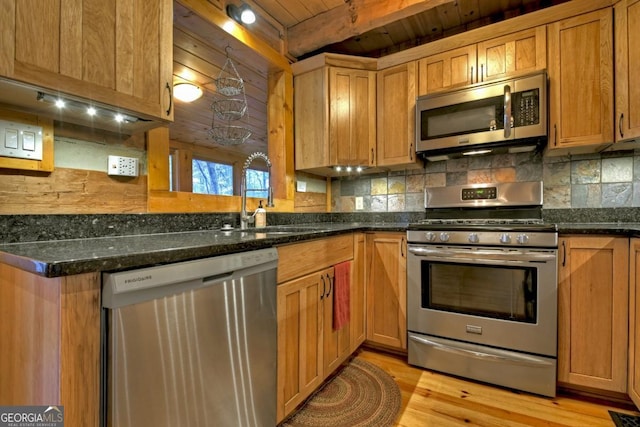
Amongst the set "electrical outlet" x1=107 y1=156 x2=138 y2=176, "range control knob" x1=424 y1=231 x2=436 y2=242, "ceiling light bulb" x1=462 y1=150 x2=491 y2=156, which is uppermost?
"ceiling light bulb" x1=462 y1=150 x2=491 y2=156

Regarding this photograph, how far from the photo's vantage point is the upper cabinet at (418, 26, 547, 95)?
1.99 meters

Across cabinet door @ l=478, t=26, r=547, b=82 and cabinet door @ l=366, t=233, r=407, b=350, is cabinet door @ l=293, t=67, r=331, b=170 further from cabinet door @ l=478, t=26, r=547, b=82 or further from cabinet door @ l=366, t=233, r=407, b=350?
cabinet door @ l=478, t=26, r=547, b=82

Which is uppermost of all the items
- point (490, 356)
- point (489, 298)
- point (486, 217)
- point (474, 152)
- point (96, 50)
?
point (96, 50)

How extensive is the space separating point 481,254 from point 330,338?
105 cm

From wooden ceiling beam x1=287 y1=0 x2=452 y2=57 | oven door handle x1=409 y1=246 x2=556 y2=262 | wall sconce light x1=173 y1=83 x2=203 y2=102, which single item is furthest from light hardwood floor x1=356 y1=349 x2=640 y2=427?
wall sconce light x1=173 y1=83 x2=203 y2=102

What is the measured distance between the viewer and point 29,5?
36.4 inches

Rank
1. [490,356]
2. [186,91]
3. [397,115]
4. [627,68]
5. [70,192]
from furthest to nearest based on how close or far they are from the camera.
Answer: [186,91]
[397,115]
[490,356]
[627,68]
[70,192]

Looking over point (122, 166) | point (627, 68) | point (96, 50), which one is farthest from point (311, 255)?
point (627, 68)

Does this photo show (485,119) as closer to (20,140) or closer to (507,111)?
(507,111)

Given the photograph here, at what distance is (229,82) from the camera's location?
2.38 meters

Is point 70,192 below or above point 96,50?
below

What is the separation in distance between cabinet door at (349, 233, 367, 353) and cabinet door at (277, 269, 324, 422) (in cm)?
43

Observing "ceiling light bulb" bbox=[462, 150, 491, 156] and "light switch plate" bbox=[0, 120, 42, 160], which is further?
"ceiling light bulb" bbox=[462, 150, 491, 156]

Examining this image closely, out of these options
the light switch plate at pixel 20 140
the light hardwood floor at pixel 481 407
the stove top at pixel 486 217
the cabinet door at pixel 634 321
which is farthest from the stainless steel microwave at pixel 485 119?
the light switch plate at pixel 20 140
